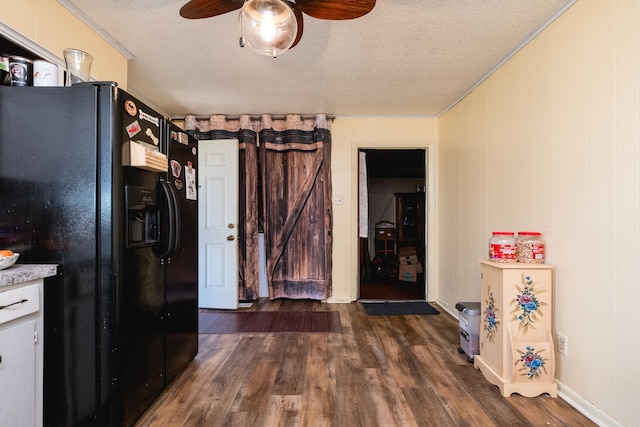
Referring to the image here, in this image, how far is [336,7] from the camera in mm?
1525

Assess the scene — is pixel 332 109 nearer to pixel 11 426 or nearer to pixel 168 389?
pixel 168 389

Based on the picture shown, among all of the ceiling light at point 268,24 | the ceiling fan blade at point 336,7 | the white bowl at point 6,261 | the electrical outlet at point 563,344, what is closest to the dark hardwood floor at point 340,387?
the electrical outlet at point 563,344

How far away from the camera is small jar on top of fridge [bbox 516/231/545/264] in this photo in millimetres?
2098

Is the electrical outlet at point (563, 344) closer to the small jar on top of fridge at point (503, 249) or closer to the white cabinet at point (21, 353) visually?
the small jar on top of fridge at point (503, 249)

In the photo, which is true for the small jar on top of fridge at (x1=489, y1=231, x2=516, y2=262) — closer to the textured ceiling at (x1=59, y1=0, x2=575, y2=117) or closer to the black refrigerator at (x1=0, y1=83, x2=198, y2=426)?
the textured ceiling at (x1=59, y1=0, x2=575, y2=117)

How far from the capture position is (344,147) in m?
4.19

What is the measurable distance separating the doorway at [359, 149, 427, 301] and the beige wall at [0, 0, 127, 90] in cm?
364

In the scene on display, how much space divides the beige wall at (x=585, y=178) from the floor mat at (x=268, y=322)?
191 centimetres

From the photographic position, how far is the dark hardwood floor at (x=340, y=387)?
1.77m

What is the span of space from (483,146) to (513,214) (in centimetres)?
79

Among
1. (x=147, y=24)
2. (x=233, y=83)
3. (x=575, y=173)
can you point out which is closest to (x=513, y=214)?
(x=575, y=173)

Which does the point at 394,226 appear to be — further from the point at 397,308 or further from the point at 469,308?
the point at 469,308

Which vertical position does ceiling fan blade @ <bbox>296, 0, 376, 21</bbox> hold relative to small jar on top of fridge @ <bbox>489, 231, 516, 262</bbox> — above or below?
above

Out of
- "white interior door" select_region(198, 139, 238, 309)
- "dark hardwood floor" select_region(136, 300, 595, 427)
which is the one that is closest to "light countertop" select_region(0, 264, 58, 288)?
"dark hardwood floor" select_region(136, 300, 595, 427)
